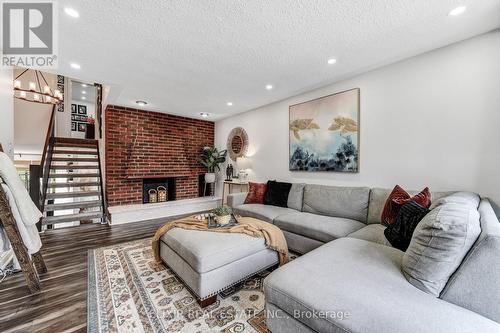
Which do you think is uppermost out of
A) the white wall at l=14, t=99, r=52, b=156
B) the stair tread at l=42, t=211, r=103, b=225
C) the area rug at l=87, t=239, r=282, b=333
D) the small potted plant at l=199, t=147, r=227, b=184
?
the white wall at l=14, t=99, r=52, b=156

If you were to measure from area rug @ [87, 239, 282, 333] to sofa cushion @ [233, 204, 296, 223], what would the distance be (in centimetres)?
87

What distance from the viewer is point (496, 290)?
0.93 metres

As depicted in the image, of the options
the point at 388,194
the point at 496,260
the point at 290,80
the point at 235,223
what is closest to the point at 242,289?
the point at 235,223

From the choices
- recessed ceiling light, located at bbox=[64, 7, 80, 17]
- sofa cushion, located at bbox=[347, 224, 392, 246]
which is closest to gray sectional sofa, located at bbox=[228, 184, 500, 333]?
sofa cushion, located at bbox=[347, 224, 392, 246]

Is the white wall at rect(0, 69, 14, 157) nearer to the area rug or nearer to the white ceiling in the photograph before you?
the white ceiling

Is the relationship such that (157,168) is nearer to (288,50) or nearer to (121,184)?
(121,184)

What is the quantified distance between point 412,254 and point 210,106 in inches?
161

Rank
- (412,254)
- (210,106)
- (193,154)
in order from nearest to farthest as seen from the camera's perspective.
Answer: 1. (412,254)
2. (210,106)
3. (193,154)

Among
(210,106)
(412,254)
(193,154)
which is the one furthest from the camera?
(193,154)

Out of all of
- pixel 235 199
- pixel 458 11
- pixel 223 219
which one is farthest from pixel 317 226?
pixel 458 11

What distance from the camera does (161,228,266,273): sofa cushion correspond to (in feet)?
5.51

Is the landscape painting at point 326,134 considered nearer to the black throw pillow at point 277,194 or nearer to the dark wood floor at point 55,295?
the black throw pillow at point 277,194

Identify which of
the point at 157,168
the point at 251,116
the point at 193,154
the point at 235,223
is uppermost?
the point at 251,116

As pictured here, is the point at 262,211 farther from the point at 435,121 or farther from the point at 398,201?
the point at 435,121
